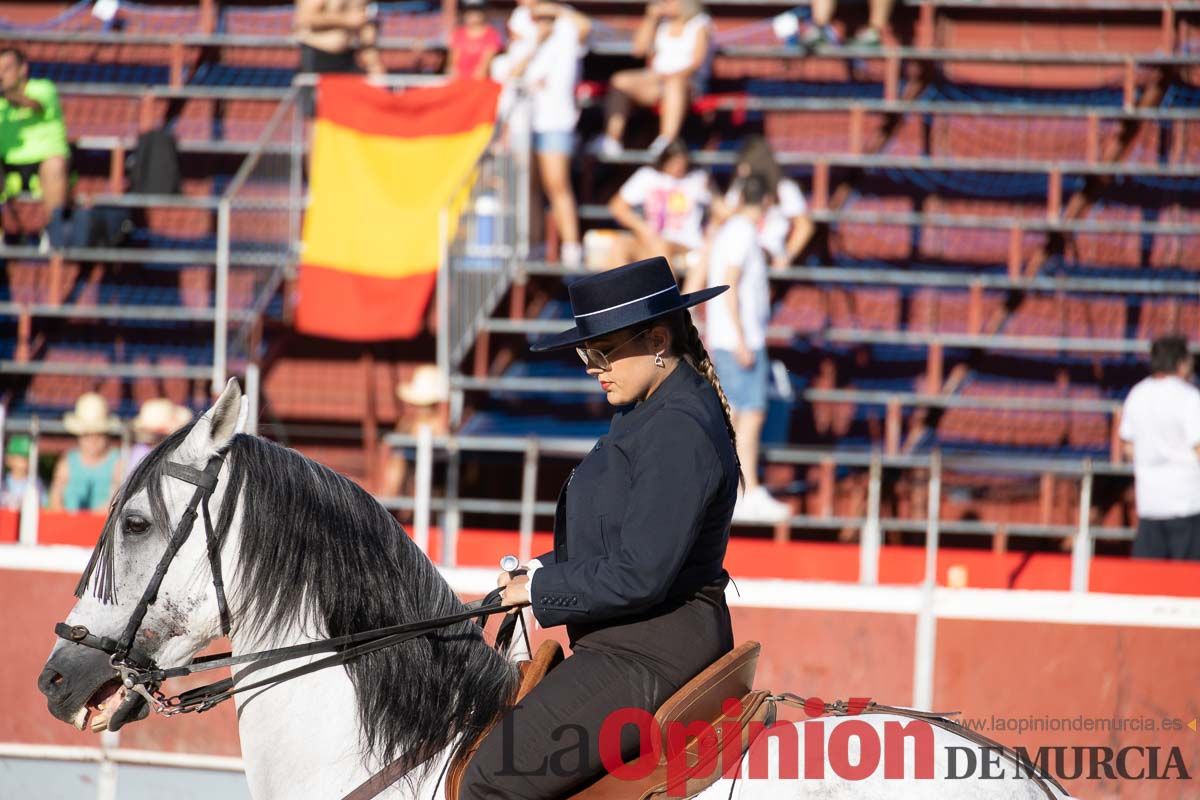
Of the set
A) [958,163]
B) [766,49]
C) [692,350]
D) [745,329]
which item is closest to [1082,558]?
[745,329]

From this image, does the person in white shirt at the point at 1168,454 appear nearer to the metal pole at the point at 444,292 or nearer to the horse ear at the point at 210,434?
the metal pole at the point at 444,292

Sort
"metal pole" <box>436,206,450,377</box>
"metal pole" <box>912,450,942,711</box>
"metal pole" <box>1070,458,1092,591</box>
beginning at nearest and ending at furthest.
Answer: "metal pole" <box>912,450,942,711</box>, "metal pole" <box>1070,458,1092,591</box>, "metal pole" <box>436,206,450,377</box>

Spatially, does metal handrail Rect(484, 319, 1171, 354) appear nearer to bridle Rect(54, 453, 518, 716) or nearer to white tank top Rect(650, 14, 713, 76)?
white tank top Rect(650, 14, 713, 76)

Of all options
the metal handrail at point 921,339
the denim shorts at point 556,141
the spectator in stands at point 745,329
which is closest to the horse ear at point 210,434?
the spectator in stands at point 745,329

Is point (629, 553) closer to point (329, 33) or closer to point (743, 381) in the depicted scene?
point (743, 381)

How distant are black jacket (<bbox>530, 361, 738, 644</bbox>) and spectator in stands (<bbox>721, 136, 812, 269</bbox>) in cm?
695

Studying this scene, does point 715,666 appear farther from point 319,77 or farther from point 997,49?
point 997,49

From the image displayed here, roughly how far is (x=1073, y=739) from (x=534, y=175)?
612 cm

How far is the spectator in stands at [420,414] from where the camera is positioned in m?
10.0

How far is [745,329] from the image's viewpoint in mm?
9234

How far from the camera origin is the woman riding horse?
3322 mm

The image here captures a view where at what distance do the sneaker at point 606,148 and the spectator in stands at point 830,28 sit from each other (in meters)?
1.89

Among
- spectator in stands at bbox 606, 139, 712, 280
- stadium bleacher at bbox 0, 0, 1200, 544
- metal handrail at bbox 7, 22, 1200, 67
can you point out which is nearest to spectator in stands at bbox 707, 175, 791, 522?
spectator in stands at bbox 606, 139, 712, 280

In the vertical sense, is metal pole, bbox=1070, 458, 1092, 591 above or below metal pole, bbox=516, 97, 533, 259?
below
